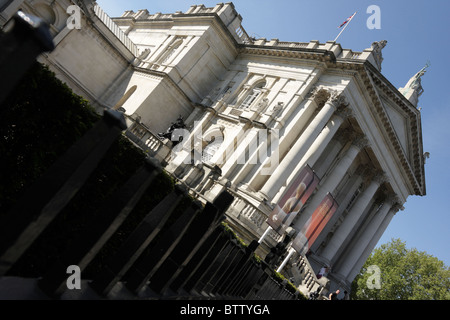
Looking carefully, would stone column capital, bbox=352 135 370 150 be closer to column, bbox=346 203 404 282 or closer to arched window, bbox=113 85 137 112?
column, bbox=346 203 404 282

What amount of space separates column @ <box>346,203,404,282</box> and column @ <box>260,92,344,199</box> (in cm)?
1587

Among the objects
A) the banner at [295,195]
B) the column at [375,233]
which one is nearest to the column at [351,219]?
the column at [375,233]

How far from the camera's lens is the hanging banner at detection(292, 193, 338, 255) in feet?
64.9

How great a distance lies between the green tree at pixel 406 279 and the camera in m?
41.0

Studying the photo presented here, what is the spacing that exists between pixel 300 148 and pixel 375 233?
18208mm

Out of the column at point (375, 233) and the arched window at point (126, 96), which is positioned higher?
the column at point (375, 233)

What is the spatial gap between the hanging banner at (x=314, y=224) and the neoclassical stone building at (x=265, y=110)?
37 cm

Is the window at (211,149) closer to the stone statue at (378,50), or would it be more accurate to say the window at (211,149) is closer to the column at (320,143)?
the column at (320,143)

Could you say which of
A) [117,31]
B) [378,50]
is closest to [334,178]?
[378,50]

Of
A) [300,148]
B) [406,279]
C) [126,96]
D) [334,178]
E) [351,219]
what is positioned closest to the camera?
[300,148]

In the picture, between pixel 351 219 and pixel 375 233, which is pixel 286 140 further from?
pixel 375 233

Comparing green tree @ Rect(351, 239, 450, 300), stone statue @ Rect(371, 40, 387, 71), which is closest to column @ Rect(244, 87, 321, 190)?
stone statue @ Rect(371, 40, 387, 71)

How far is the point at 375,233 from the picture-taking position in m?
34.3

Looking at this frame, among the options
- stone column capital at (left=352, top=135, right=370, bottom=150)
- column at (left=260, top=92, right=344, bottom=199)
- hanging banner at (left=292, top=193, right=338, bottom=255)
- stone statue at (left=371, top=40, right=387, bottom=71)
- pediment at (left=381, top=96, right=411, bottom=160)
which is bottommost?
hanging banner at (left=292, top=193, right=338, bottom=255)
